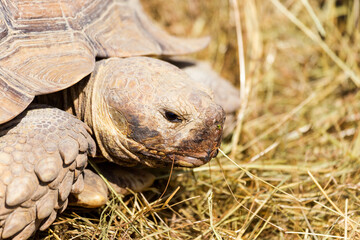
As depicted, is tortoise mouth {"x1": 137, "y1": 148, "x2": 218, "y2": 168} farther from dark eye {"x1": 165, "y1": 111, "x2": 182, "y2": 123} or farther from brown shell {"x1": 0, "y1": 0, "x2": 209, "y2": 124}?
brown shell {"x1": 0, "y1": 0, "x2": 209, "y2": 124}

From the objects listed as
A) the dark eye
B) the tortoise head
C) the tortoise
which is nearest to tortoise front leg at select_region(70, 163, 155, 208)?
the tortoise

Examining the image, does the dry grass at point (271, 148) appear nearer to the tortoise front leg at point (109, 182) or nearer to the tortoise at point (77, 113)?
the tortoise front leg at point (109, 182)

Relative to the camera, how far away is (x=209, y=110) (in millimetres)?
1796

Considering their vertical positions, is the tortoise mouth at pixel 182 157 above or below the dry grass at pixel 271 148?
above

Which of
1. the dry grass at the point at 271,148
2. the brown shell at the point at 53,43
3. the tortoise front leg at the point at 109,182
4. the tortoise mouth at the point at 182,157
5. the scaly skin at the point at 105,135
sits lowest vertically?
the dry grass at the point at 271,148

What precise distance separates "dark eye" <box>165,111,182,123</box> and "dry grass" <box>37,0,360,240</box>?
342 mm

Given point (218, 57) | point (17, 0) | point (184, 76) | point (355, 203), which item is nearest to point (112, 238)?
point (184, 76)

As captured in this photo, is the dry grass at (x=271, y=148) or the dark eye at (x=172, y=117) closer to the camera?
the dark eye at (x=172, y=117)

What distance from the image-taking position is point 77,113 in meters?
2.03

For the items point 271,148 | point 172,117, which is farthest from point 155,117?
point 271,148

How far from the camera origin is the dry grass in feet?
6.82

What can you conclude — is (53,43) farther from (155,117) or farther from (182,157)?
A: (182,157)

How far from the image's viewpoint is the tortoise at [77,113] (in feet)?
5.26

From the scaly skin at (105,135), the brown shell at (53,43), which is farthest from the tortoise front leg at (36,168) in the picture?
the brown shell at (53,43)
